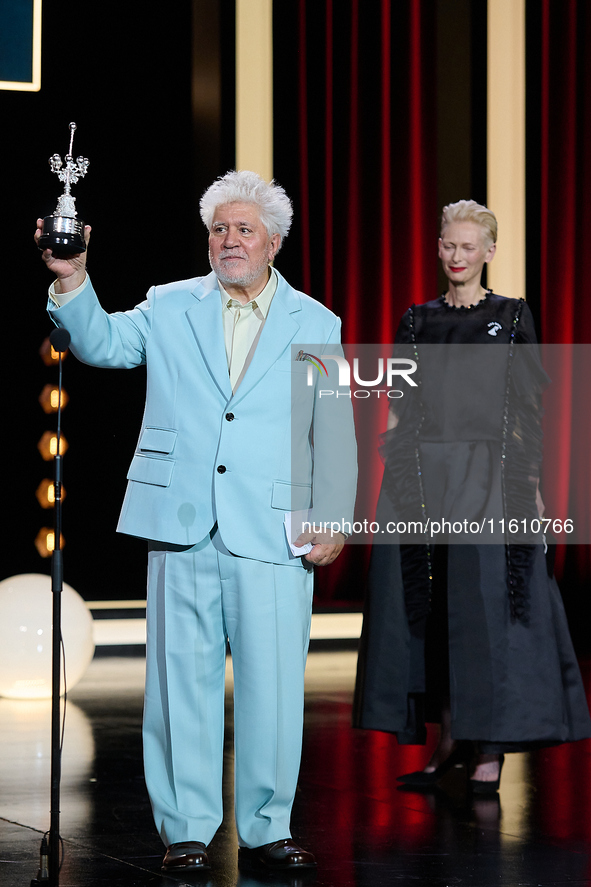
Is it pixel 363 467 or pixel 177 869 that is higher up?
pixel 363 467

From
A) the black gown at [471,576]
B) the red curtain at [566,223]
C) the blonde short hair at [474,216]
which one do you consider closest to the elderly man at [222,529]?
the black gown at [471,576]

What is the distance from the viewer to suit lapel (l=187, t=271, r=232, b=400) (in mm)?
2512

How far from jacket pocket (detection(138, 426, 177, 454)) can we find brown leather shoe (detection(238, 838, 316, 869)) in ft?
2.80

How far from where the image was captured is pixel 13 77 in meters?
5.72

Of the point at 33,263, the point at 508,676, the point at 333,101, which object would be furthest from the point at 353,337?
the point at 508,676

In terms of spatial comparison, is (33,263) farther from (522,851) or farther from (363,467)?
(522,851)

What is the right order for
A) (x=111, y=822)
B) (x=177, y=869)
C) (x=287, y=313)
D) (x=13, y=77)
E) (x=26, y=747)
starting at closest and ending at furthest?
(x=177, y=869)
(x=287, y=313)
(x=111, y=822)
(x=26, y=747)
(x=13, y=77)

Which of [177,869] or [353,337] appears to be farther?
A: [353,337]

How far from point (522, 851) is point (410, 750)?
3.75 ft

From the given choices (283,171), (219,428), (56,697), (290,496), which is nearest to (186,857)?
(56,697)

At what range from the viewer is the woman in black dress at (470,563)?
3.19m

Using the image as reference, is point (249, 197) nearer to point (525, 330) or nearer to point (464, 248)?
point (464, 248)

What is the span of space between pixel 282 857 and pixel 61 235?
52.4 inches

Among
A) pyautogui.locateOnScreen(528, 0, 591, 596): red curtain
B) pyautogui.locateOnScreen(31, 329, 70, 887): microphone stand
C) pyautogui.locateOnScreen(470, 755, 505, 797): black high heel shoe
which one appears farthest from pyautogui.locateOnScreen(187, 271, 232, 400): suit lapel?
pyautogui.locateOnScreen(528, 0, 591, 596): red curtain
